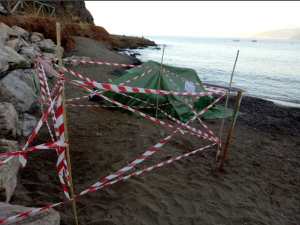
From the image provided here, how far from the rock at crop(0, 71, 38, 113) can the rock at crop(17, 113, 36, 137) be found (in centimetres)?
38

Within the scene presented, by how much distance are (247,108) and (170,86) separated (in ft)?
15.1

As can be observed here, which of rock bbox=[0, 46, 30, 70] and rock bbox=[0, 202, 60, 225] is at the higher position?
rock bbox=[0, 46, 30, 70]

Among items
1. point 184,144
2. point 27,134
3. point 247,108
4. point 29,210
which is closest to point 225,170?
point 184,144

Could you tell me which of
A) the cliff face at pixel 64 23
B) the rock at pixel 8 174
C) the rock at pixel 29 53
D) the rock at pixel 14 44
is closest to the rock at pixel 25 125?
the rock at pixel 8 174

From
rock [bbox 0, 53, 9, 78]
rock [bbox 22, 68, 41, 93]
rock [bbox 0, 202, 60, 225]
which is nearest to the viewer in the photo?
rock [bbox 0, 202, 60, 225]

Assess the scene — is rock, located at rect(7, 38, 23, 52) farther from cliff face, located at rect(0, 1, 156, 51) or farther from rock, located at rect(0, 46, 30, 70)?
cliff face, located at rect(0, 1, 156, 51)

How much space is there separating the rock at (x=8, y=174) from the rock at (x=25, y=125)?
1055 millimetres

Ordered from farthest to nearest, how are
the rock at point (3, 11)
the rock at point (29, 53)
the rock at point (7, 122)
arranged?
the rock at point (3, 11), the rock at point (29, 53), the rock at point (7, 122)

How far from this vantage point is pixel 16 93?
4723mm

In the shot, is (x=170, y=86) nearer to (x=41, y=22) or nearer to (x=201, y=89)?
(x=201, y=89)

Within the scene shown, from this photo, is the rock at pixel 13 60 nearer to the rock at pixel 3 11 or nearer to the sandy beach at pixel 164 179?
the sandy beach at pixel 164 179

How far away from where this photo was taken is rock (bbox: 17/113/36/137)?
13.3 feet

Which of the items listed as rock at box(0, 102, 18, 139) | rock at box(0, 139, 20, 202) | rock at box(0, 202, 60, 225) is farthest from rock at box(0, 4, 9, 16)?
rock at box(0, 202, 60, 225)

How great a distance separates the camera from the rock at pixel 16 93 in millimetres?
4266
